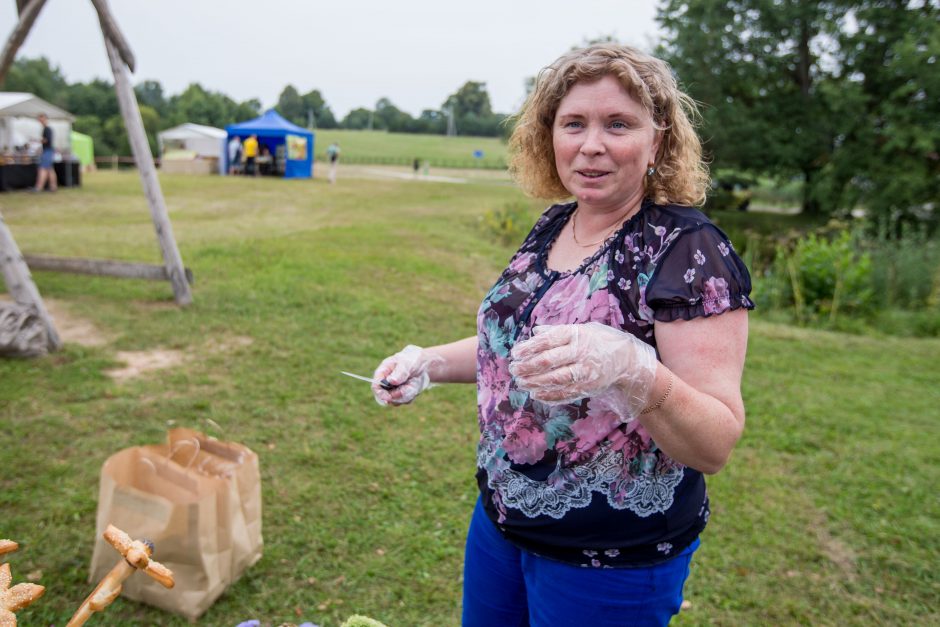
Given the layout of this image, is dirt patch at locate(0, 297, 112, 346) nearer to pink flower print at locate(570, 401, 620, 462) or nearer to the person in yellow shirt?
→ pink flower print at locate(570, 401, 620, 462)

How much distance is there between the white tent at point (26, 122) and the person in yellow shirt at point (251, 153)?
15.8ft

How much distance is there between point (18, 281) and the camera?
15.6 feet

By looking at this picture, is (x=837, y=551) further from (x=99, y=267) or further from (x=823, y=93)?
(x=823, y=93)

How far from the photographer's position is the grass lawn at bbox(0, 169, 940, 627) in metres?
2.82

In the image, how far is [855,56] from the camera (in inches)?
741

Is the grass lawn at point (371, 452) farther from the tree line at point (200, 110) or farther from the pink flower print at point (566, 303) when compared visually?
the tree line at point (200, 110)

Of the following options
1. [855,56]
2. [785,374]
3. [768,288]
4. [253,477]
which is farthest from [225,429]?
[855,56]

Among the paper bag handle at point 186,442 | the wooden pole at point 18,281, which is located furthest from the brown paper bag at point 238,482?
the wooden pole at point 18,281

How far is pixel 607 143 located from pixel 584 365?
514 mm

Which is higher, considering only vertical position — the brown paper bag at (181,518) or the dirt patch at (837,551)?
the brown paper bag at (181,518)

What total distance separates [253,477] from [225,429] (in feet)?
4.82

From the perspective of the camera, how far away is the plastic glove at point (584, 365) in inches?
43.8

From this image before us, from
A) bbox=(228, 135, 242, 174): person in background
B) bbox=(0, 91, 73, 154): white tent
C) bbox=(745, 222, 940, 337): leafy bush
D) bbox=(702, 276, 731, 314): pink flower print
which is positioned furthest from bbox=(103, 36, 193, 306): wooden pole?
bbox=(228, 135, 242, 174): person in background

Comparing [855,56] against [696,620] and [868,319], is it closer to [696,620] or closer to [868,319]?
[868,319]
